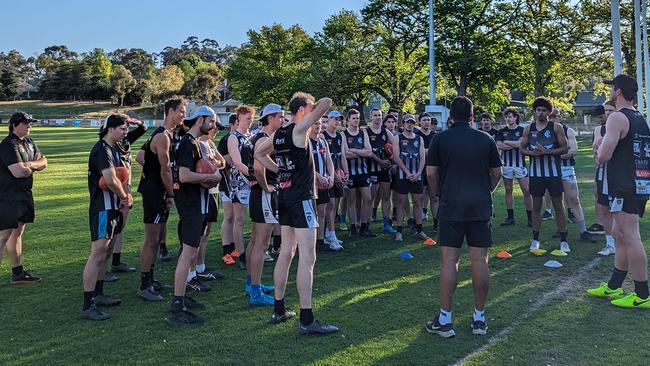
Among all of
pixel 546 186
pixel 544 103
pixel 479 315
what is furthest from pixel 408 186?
pixel 479 315

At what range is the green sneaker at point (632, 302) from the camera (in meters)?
5.56

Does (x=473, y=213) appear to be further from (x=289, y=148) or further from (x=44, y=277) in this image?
(x=44, y=277)

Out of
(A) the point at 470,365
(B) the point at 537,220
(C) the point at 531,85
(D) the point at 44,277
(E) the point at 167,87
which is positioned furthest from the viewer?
(E) the point at 167,87

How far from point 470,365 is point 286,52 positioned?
184 feet

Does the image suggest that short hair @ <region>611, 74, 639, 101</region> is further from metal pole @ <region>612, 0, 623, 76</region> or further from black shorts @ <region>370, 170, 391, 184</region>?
metal pole @ <region>612, 0, 623, 76</region>

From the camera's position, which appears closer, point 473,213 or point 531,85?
point 473,213

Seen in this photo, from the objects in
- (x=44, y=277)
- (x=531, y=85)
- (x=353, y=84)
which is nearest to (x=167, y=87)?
(x=353, y=84)

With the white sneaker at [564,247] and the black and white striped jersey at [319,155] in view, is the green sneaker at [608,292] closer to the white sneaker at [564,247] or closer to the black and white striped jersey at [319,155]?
the white sneaker at [564,247]

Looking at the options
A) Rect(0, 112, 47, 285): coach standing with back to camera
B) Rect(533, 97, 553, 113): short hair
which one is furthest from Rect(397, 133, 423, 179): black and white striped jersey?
Rect(0, 112, 47, 285): coach standing with back to camera

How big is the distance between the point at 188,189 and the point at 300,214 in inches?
51.6

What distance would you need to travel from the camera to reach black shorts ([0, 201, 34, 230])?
652 centimetres

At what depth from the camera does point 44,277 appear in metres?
7.07

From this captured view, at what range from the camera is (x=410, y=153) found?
9547 mm

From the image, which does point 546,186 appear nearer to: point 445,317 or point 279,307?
point 445,317
